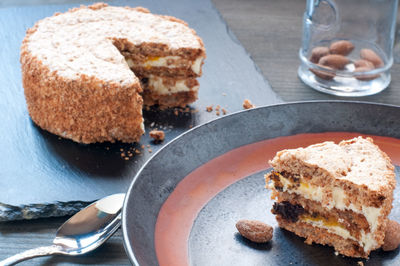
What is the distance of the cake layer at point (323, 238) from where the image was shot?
92.4 inches

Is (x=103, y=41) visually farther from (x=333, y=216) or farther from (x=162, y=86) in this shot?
(x=333, y=216)

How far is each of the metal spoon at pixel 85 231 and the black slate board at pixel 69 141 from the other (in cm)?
20

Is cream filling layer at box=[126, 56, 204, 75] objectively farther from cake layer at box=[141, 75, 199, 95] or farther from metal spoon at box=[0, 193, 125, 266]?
metal spoon at box=[0, 193, 125, 266]

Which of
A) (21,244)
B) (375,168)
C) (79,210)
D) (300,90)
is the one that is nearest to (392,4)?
(300,90)

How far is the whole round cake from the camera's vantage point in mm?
3191

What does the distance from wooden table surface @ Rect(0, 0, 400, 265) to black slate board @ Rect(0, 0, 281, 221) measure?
0.10m

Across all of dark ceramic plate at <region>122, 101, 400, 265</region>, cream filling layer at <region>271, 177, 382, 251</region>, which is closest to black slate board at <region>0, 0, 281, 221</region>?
dark ceramic plate at <region>122, 101, 400, 265</region>

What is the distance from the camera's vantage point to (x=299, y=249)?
→ 2.36 metres

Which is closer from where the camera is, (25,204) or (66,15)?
(25,204)

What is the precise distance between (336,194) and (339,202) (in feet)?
0.14

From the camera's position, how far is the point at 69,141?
329 cm

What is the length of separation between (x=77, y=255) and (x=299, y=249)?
0.91 metres

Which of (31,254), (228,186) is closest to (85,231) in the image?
(31,254)

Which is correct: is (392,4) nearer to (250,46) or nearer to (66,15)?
(250,46)
